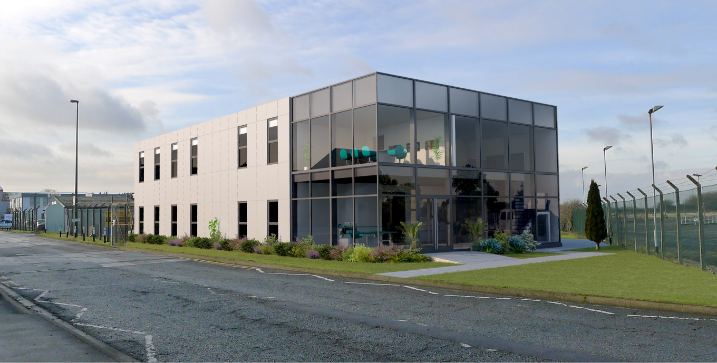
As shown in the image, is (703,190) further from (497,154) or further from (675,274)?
(497,154)

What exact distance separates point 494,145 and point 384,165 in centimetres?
684

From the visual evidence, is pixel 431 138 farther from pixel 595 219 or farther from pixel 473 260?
pixel 595 219

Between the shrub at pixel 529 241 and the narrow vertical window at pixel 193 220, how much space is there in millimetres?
20326

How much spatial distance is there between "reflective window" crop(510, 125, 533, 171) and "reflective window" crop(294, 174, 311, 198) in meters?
10.2

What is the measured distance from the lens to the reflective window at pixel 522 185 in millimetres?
26125

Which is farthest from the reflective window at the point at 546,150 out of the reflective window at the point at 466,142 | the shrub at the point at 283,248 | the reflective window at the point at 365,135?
the shrub at the point at 283,248

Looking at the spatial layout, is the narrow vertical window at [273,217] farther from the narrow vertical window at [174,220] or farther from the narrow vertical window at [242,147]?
the narrow vertical window at [174,220]

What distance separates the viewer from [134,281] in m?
15.8

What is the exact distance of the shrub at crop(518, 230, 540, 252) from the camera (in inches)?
952

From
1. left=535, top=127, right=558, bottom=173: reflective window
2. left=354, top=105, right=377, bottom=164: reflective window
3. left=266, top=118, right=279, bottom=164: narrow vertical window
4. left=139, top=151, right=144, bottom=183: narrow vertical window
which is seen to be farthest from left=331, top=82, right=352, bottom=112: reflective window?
left=139, top=151, right=144, bottom=183: narrow vertical window

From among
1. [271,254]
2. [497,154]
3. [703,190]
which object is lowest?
[271,254]

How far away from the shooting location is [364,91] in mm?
22234

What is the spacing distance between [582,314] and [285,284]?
308 inches

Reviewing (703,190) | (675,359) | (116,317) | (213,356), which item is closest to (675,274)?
(703,190)
